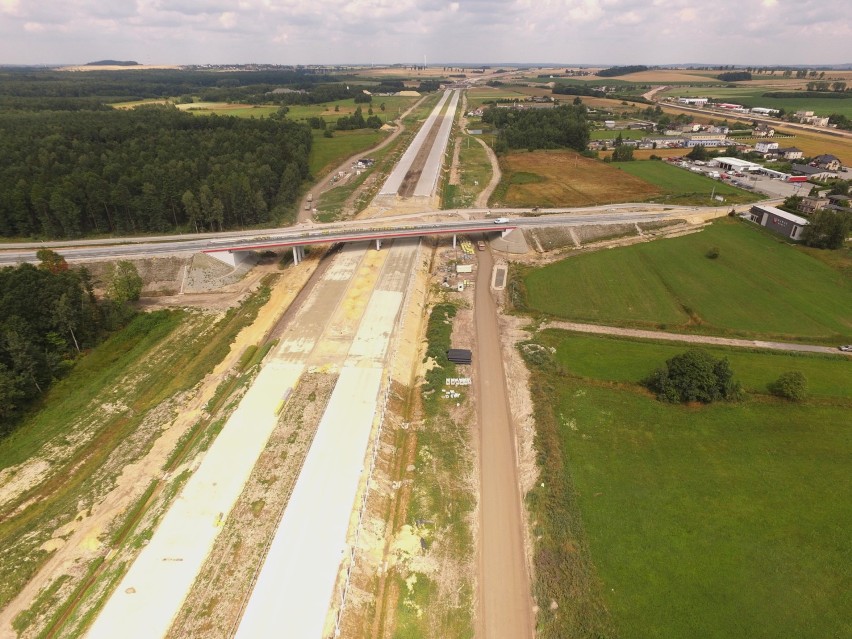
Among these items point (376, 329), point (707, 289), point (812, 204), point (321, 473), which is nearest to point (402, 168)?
point (376, 329)

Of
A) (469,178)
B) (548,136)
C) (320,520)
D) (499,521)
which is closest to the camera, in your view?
(320,520)

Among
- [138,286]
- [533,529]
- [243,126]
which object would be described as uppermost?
[243,126]

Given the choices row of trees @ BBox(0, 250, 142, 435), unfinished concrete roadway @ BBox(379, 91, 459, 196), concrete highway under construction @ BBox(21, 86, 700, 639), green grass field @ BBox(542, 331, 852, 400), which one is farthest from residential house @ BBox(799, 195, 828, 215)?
row of trees @ BBox(0, 250, 142, 435)

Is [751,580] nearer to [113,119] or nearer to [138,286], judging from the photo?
[138,286]

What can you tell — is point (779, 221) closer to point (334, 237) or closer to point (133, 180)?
point (334, 237)

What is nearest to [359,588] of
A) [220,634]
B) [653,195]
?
[220,634]
